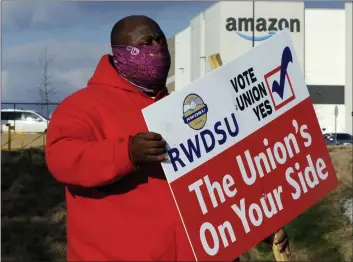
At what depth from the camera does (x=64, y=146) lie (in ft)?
7.64

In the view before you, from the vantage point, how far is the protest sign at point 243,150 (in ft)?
7.90

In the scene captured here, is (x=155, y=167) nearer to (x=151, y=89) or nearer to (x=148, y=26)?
(x=151, y=89)

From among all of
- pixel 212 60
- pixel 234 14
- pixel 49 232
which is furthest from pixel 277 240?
pixel 234 14

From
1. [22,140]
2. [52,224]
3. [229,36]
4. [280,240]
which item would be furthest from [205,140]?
[229,36]

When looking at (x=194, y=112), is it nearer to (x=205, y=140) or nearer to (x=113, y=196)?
(x=205, y=140)

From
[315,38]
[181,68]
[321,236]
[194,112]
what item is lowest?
[315,38]

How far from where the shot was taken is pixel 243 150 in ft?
8.37

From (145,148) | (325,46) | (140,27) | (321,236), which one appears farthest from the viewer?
(325,46)

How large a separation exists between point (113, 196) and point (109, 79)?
14.4 inches

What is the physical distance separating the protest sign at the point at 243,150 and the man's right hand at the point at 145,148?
7cm

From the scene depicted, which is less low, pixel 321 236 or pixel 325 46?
pixel 321 236

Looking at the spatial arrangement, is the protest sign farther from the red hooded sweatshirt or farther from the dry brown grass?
the dry brown grass

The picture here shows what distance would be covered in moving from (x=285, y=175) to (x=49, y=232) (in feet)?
31.7

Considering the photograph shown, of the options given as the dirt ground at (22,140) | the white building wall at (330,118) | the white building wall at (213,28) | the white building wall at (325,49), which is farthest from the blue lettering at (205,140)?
the white building wall at (325,49)
